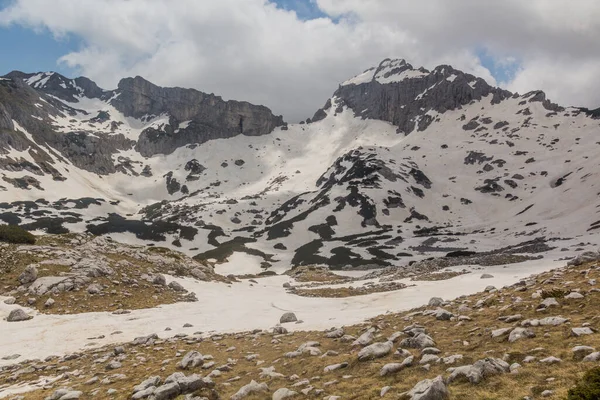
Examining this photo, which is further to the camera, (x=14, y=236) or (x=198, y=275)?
(x=198, y=275)

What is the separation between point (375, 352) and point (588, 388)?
537cm

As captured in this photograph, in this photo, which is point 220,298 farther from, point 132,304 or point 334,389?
point 334,389

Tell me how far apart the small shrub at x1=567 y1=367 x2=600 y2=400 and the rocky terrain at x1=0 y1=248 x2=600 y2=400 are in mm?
365

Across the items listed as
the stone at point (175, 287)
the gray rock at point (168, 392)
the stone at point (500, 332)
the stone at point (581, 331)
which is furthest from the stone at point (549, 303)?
the stone at point (175, 287)

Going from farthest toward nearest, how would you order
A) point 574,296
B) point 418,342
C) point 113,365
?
point 113,365
point 574,296
point 418,342

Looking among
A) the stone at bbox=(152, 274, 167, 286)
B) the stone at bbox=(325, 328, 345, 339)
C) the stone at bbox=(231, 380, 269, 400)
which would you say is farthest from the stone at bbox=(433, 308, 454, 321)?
the stone at bbox=(152, 274, 167, 286)

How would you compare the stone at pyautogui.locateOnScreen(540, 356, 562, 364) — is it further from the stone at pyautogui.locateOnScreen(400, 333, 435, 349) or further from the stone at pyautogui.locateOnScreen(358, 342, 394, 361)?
the stone at pyautogui.locateOnScreen(358, 342, 394, 361)

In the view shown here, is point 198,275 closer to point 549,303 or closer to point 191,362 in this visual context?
point 191,362

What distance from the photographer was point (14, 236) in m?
33.0

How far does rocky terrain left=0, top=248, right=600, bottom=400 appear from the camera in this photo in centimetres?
776

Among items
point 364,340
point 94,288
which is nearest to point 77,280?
point 94,288

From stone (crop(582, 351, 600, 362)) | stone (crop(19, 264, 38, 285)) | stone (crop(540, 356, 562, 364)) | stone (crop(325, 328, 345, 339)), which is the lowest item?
stone (crop(325, 328, 345, 339))

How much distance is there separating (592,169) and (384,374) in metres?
192

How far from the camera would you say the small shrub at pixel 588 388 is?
597 cm
